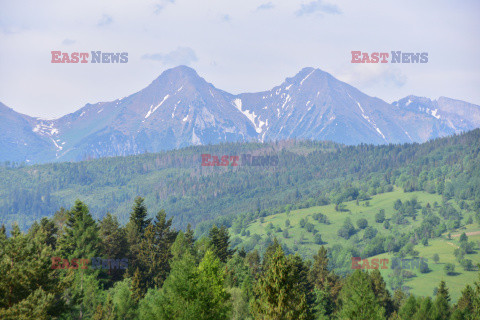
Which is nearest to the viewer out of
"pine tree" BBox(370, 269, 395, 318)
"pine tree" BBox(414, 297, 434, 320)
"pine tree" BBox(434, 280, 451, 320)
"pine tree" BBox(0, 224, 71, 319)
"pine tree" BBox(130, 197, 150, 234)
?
"pine tree" BBox(0, 224, 71, 319)

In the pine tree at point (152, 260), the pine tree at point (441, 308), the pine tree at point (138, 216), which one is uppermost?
the pine tree at point (138, 216)

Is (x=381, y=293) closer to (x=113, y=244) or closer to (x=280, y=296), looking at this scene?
(x=113, y=244)

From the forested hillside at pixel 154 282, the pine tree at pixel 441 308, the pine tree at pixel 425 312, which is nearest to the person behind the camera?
the forested hillside at pixel 154 282

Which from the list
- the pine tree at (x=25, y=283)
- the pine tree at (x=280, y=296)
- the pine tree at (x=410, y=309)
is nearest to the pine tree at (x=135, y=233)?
the pine tree at (x=25, y=283)

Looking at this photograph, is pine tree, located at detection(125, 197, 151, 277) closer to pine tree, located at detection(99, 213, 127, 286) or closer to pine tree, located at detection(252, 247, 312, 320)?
pine tree, located at detection(99, 213, 127, 286)

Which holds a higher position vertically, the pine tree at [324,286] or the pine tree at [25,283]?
the pine tree at [25,283]

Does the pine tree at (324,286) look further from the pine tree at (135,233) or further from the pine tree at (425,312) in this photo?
the pine tree at (135,233)

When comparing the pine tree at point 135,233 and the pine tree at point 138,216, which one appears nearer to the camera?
the pine tree at point 135,233

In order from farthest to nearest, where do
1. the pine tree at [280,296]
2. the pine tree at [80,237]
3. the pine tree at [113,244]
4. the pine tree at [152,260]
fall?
1. the pine tree at [152,260]
2. the pine tree at [113,244]
3. the pine tree at [80,237]
4. the pine tree at [280,296]

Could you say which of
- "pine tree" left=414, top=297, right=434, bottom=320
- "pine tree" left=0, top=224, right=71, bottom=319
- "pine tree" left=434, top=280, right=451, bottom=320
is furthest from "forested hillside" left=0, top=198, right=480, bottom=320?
"pine tree" left=434, top=280, right=451, bottom=320

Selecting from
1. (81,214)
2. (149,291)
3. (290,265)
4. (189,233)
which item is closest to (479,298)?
(290,265)

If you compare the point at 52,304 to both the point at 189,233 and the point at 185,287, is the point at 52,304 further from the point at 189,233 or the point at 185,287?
the point at 189,233

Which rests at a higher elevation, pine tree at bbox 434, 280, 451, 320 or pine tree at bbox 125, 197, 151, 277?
pine tree at bbox 125, 197, 151, 277

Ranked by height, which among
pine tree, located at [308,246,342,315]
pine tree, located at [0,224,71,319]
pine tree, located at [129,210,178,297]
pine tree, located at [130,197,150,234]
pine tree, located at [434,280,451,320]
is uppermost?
pine tree, located at [130,197,150,234]
